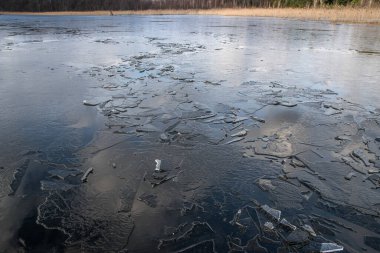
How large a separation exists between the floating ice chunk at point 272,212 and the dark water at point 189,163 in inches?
0.5

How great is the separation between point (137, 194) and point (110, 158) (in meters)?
0.84

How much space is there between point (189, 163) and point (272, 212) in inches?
46.1

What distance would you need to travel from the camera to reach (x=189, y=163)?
3.49 meters

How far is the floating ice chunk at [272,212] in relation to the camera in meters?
2.56

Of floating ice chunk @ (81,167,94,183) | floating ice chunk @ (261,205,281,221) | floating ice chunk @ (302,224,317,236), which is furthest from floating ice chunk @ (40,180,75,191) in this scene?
floating ice chunk @ (302,224,317,236)

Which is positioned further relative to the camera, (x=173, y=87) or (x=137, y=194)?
(x=173, y=87)

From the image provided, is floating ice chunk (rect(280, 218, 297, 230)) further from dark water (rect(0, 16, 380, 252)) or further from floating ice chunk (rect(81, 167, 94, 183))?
floating ice chunk (rect(81, 167, 94, 183))

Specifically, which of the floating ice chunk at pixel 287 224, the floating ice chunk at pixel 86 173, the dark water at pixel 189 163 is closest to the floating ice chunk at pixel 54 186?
the dark water at pixel 189 163

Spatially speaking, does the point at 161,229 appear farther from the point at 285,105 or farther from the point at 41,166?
the point at 285,105

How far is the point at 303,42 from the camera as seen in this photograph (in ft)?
45.3

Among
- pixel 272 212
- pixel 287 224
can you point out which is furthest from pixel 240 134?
pixel 287 224

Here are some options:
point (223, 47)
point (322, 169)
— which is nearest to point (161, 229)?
point (322, 169)

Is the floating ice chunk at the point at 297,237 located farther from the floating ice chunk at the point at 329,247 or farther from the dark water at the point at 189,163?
the floating ice chunk at the point at 329,247

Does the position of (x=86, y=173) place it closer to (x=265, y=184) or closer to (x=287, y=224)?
(x=265, y=184)
